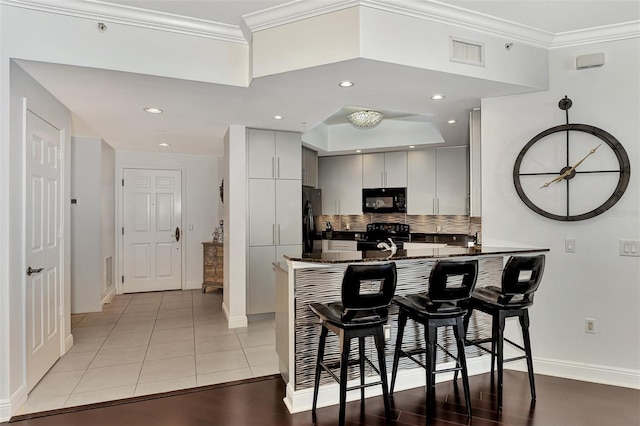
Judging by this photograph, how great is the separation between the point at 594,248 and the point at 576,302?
471mm

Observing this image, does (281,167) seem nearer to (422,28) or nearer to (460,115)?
(460,115)

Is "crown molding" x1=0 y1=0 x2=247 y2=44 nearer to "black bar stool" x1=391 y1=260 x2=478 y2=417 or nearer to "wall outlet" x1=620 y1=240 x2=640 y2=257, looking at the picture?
"black bar stool" x1=391 y1=260 x2=478 y2=417

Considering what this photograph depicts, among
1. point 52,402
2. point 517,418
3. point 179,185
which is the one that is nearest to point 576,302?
point 517,418

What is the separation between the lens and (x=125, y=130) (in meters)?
4.61

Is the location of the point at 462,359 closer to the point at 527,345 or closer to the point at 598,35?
the point at 527,345

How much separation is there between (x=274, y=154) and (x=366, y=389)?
2.98 meters

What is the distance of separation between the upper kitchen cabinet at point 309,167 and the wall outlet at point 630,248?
12.8ft

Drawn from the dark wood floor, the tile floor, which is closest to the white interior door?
the tile floor

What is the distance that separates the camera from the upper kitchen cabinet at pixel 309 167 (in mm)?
5766

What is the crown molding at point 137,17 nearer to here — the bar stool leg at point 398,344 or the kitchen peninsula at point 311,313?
the kitchen peninsula at point 311,313

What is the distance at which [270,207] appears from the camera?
184 inches

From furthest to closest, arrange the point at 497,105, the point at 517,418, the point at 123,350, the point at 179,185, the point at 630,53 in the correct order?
the point at 179,185 → the point at 123,350 → the point at 497,105 → the point at 630,53 → the point at 517,418

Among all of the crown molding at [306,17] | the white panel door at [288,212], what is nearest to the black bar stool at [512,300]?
the crown molding at [306,17]

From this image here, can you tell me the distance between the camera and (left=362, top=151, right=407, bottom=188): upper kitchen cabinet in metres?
6.26
